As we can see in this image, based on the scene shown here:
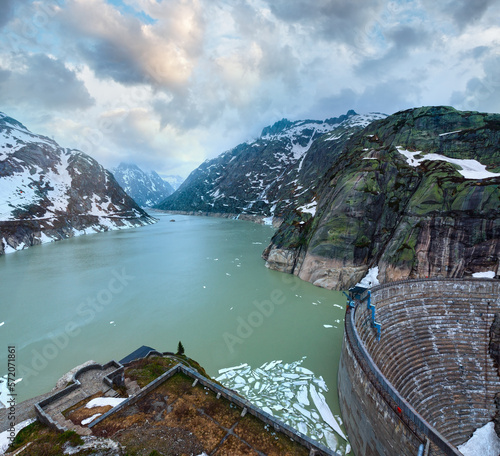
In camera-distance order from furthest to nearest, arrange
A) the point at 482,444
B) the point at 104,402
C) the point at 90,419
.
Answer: the point at 482,444 → the point at 104,402 → the point at 90,419

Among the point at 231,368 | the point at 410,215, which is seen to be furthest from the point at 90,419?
the point at 410,215

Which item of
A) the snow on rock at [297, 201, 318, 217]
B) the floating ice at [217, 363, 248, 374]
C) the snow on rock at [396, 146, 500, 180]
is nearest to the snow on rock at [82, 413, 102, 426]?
the floating ice at [217, 363, 248, 374]

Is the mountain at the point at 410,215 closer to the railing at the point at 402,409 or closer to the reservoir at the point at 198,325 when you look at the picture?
the reservoir at the point at 198,325

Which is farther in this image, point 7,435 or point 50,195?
point 50,195

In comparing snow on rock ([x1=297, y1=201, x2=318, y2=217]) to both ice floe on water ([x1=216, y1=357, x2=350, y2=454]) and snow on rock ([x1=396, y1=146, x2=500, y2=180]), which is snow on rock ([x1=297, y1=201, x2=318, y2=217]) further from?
ice floe on water ([x1=216, y1=357, x2=350, y2=454])

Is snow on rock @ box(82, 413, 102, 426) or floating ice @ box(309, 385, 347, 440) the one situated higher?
snow on rock @ box(82, 413, 102, 426)

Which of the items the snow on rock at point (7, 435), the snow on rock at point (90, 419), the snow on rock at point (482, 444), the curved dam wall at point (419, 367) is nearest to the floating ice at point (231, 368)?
the curved dam wall at point (419, 367)

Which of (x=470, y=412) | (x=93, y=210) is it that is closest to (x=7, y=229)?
(x=93, y=210)

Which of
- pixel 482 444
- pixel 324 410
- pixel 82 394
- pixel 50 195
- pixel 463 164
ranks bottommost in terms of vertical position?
pixel 482 444

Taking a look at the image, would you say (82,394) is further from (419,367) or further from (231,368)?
(419,367)
